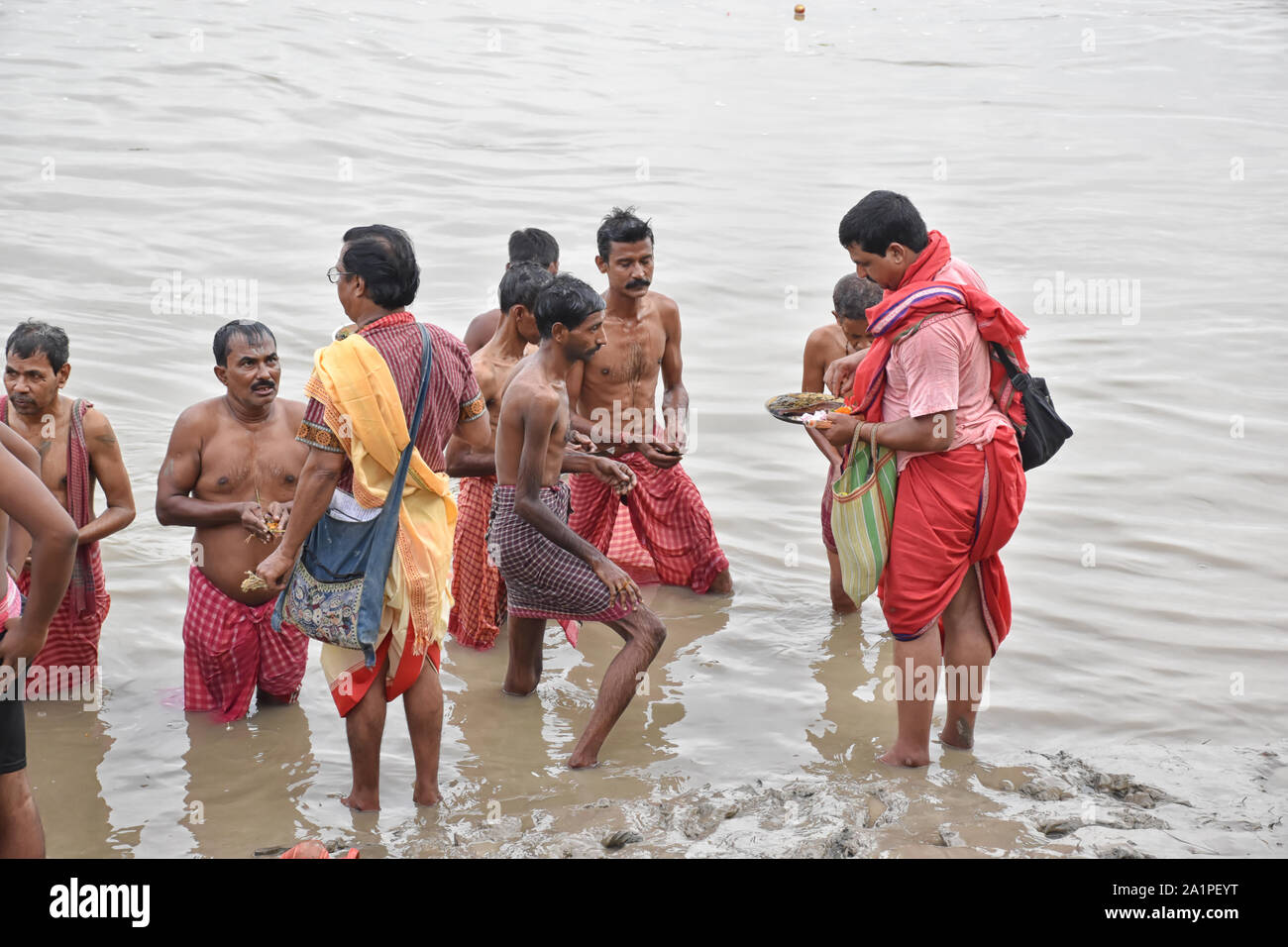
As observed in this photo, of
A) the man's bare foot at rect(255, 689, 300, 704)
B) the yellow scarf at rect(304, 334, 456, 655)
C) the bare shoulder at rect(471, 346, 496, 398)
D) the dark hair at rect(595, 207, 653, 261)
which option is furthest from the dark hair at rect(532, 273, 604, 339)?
the man's bare foot at rect(255, 689, 300, 704)

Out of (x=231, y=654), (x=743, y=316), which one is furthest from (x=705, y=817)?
(x=743, y=316)

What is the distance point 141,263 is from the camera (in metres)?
12.1

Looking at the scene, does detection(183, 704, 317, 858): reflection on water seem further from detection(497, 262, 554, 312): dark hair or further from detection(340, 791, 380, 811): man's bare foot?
detection(497, 262, 554, 312): dark hair

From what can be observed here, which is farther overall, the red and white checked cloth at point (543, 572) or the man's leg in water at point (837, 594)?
the man's leg in water at point (837, 594)

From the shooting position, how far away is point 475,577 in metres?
5.97

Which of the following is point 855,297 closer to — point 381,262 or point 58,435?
point 381,262

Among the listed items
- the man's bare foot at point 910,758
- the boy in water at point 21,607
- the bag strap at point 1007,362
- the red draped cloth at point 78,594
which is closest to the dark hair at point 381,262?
the boy in water at point 21,607

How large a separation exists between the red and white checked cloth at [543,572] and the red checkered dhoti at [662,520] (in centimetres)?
122

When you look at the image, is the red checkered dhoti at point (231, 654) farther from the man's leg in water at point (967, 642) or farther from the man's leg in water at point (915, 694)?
the man's leg in water at point (967, 642)

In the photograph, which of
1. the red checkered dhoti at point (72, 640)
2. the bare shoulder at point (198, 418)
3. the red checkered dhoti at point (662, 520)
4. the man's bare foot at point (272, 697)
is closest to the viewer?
the bare shoulder at point (198, 418)

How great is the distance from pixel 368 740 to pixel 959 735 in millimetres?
2233

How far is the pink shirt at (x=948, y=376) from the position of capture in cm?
445

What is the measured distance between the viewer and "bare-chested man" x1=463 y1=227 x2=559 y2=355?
6.14 meters
